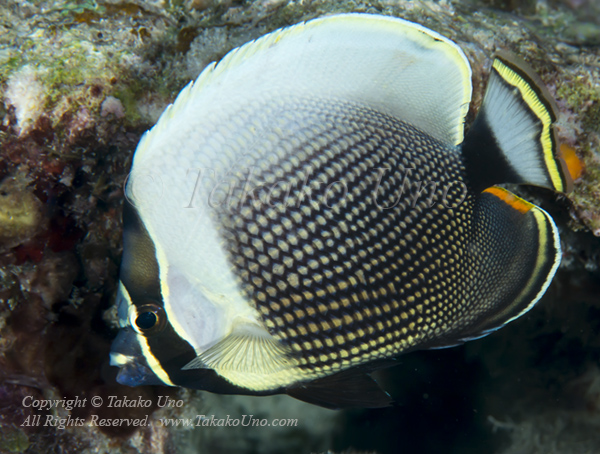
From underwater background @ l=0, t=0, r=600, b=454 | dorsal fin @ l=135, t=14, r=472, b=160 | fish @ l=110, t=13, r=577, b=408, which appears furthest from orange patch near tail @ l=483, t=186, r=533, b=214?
underwater background @ l=0, t=0, r=600, b=454

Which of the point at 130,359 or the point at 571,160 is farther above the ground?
the point at 571,160

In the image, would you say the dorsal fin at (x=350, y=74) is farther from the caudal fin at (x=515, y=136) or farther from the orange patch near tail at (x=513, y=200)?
the orange patch near tail at (x=513, y=200)

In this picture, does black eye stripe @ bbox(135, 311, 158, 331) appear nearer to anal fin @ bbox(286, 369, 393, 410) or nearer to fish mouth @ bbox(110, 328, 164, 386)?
fish mouth @ bbox(110, 328, 164, 386)

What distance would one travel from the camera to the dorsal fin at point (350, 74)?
3.83 feet

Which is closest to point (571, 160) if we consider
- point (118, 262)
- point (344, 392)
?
point (344, 392)

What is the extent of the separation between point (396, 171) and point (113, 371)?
1.62 meters

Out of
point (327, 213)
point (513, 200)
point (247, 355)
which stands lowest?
point (247, 355)

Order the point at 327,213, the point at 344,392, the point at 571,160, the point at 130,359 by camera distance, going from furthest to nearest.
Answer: the point at 571,160 < the point at 344,392 < the point at 130,359 < the point at 327,213

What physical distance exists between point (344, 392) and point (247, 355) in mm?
434

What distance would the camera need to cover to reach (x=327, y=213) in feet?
3.85

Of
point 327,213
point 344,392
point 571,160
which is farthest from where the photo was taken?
point 571,160

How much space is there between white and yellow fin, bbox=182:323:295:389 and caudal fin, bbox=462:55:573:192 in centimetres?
91

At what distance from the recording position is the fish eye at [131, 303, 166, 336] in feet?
3.99

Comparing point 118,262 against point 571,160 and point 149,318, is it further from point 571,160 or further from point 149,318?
point 571,160
